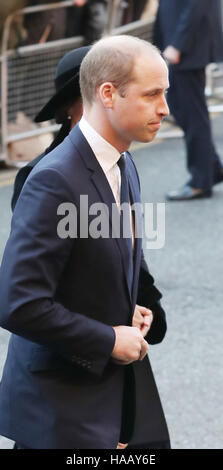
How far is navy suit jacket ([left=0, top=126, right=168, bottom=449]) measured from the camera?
2.11m

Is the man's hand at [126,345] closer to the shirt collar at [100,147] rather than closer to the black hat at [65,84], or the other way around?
the shirt collar at [100,147]

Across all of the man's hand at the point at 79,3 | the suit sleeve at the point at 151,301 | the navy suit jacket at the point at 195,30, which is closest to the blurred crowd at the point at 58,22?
the man's hand at the point at 79,3

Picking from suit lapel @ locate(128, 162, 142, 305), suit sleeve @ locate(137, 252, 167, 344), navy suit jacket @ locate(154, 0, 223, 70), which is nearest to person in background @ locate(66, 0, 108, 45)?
navy suit jacket @ locate(154, 0, 223, 70)

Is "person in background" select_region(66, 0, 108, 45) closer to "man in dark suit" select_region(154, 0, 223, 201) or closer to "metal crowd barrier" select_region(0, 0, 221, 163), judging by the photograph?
"metal crowd barrier" select_region(0, 0, 221, 163)

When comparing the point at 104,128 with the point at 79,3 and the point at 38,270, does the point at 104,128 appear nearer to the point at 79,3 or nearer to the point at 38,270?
the point at 38,270

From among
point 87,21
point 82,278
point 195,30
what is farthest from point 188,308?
point 87,21

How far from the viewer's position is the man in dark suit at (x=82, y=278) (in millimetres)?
2119

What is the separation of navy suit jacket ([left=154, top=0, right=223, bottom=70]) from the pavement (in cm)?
105

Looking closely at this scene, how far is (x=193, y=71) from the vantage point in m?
6.68

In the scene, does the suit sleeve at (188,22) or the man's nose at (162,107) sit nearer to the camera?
the man's nose at (162,107)

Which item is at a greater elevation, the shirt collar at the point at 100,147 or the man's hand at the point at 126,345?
the shirt collar at the point at 100,147

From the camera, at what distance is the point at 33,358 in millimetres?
2320

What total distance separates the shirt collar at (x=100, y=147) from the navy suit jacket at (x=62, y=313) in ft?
0.06

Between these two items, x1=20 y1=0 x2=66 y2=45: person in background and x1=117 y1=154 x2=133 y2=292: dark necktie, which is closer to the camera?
x1=117 y1=154 x2=133 y2=292: dark necktie
